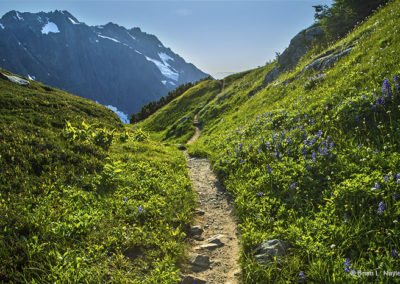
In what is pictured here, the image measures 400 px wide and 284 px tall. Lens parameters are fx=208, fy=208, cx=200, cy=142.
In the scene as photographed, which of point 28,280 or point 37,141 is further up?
point 37,141

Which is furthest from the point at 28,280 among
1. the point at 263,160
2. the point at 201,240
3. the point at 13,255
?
the point at 263,160

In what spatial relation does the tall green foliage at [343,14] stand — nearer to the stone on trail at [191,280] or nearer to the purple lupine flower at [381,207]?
the purple lupine flower at [381,207]

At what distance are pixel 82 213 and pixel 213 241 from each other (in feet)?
11.4

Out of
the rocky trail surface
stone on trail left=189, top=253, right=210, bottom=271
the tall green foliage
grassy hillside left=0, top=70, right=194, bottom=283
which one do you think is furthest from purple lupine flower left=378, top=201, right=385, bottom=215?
the tall green foliage

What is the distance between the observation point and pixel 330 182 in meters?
5.30

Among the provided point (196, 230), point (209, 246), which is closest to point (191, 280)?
point (209, 246)

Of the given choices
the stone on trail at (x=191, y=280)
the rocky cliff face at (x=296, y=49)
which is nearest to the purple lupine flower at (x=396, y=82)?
the stone on trail at (x=191, y=280)

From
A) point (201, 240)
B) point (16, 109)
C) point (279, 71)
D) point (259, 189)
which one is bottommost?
point (201, 240)

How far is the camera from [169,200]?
692cm

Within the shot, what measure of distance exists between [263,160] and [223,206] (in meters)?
2.34

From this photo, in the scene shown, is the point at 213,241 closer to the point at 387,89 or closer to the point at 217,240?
the point at 217,240

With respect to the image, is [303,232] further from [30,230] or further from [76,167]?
[76,167]

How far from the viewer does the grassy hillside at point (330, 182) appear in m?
3.77

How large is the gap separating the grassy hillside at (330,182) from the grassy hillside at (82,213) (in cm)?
205
